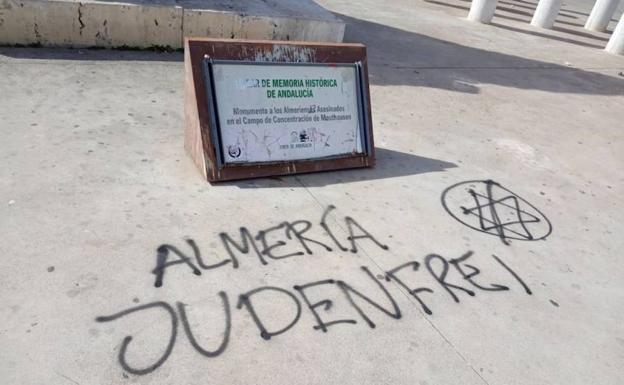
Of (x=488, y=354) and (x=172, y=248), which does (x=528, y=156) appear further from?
(x=172, y=248)

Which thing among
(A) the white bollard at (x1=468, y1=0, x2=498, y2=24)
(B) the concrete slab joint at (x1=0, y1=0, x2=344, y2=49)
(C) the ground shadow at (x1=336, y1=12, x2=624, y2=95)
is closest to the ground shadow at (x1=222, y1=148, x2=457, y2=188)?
(C) the ground shadow at (x1=336, y1=12, x2=624, y2=95)

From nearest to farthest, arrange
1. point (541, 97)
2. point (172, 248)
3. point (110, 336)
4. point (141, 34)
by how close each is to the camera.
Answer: point (110, 336), point (172, 248), point (141, 34), point (541, 97)

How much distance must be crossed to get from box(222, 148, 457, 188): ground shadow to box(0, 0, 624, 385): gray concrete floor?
2 cm

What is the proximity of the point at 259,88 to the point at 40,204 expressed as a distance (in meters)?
1.52

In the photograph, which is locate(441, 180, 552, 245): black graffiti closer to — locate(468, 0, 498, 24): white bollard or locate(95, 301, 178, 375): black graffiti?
locate(95, 301, 178, 375): black graffiti

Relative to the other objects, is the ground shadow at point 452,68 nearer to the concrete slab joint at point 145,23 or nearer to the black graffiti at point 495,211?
the concrete slab joint at point 145,23

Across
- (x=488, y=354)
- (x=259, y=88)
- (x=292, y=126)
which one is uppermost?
(x=259, y=88)

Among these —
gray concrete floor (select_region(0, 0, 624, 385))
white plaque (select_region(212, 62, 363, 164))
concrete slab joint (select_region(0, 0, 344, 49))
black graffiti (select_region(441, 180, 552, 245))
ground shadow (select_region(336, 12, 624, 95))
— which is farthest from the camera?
ground shadow (select_region(336, 12, 624, 95))

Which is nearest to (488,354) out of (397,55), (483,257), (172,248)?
(483,257)

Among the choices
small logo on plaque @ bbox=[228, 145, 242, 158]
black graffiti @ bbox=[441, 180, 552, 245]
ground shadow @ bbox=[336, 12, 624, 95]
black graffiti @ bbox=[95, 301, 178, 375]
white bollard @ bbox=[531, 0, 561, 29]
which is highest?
white bollard @ bbox=[531, 0, 561, 29]

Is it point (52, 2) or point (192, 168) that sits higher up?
point (52, 2)

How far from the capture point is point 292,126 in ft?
11.7

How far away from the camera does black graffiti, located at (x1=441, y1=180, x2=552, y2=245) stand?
11.4 feet

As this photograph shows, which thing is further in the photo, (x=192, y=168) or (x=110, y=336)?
(x=192, y=168)
